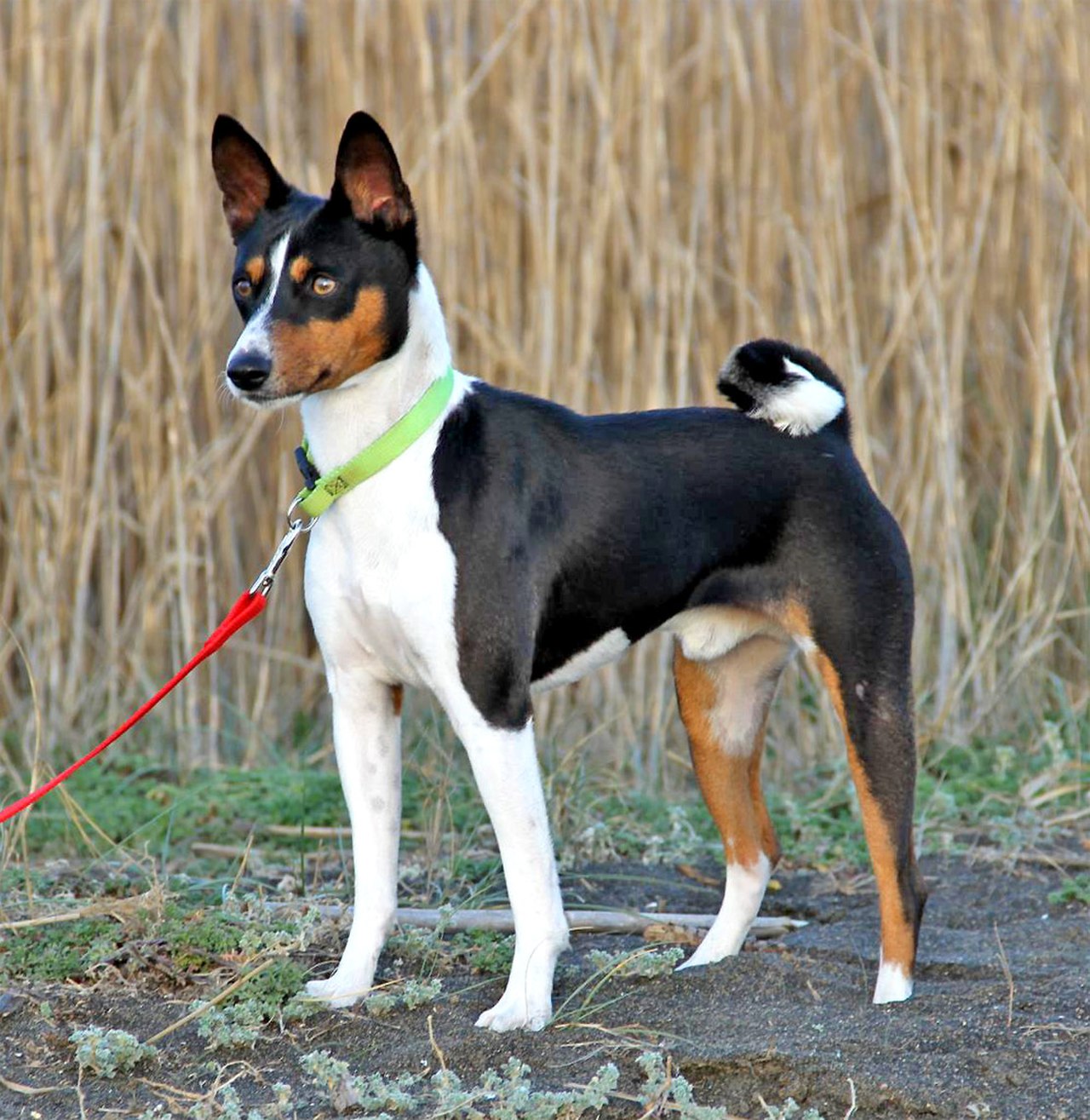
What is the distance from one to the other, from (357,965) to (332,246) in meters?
1.35

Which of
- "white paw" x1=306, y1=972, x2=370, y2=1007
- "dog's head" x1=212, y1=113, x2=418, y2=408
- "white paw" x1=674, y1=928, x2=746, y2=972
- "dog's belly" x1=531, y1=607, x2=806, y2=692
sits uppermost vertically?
A: "dog's head" x1=212, y1=113, x2=418, y2=408

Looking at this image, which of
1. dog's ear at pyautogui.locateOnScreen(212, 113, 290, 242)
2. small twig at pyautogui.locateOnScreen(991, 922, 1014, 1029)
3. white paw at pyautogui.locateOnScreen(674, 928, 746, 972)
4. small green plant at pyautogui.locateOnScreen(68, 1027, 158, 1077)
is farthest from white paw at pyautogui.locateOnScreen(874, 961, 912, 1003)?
dog's ear at pyautogui.locateOnScreen(212, 113, 290, 242)

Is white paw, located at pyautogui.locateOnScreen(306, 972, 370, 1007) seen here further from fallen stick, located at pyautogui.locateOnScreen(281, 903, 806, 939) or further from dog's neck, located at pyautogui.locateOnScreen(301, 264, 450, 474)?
dog's neck, located at pyautogui.locateOnScreen(301, 264, 450, 474)

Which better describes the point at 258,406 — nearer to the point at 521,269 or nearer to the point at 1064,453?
the point at 521,269

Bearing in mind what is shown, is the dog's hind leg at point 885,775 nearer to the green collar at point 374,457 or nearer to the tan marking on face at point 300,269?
the green collar at point 374,457

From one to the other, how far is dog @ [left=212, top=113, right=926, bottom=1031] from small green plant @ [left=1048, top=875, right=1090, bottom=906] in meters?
0.81

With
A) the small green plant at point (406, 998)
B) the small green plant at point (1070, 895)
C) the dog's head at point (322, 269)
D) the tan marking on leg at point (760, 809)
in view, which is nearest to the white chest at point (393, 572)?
the dog's head at point (322, 269)

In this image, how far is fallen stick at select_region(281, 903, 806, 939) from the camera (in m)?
3.35

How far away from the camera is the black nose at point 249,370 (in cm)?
266

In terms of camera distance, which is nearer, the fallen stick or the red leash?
the red leash

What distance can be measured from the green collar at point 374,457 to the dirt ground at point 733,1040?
0.96m

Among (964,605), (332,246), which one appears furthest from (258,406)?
(964,605)

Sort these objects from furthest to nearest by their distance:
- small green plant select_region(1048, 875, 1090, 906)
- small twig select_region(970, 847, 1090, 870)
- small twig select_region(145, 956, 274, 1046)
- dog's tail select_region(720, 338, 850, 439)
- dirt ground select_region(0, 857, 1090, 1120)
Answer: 1. small twig select_region(970, 847, 1090, 870)
2. small green plant select_region(1048, 875, 1090, 906)
3. dog's tail select_region(720, 338, 850, 439)
4. small twig select_region(145, 956, 274, 1046)
5. dirt ground select_region(0, 857, 1090, 1120)

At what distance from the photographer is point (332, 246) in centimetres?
284
